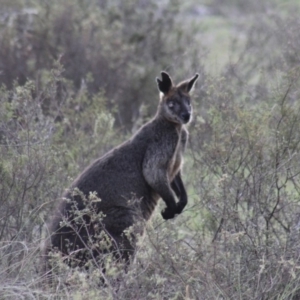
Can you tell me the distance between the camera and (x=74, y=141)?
9211 mm

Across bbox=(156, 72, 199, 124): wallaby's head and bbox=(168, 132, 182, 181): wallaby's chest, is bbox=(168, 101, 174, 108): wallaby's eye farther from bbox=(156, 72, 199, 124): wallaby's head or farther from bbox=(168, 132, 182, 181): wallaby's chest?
bbox=(168, 132, 182, 181): wallaby's chest

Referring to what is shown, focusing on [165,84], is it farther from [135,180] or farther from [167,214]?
[167,214]

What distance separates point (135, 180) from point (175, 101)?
0.82m

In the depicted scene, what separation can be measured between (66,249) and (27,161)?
792mm

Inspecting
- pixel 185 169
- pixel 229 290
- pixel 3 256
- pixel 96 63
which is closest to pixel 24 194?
pixel 3 256

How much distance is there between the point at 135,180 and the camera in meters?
7.57

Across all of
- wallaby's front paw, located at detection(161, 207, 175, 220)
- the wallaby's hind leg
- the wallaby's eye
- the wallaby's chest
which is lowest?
wallaby's front paw, located at detection(161, 207, 175, 220)

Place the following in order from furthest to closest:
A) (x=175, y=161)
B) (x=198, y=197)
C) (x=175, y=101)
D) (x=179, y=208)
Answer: (x=198, y=197) < (x=175, y=161) < (x=175, y=101) < (x=179, y=208)

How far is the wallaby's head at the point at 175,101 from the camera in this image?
775 cm

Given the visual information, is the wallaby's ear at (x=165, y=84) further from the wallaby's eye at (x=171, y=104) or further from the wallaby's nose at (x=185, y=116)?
the wallaby's nose at (x=185, y=116)

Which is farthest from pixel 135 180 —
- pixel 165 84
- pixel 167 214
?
pixel 165 84

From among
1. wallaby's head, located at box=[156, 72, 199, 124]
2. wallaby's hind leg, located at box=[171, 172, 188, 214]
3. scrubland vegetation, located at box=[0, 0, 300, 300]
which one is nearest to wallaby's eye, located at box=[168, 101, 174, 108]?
wallaby's head, located at box=[156, 72, 199, 124]

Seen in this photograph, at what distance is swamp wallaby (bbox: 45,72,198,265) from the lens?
7.06 meters

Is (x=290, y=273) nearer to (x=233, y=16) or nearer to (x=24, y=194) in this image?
(x=24, y=194)
